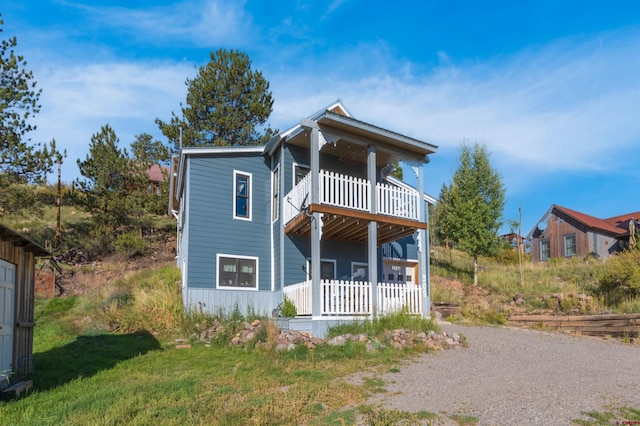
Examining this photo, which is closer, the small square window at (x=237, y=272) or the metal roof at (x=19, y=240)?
the metal roof at (x=19, y=240)

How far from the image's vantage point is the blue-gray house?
14016mm

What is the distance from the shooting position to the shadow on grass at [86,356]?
9.31 metres

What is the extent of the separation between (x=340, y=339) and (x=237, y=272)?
4.95 metres

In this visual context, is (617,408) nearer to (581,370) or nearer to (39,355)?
(581,370)

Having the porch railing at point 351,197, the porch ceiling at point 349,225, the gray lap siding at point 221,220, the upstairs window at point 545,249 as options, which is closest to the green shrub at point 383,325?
the porch ceiling at point 349,225

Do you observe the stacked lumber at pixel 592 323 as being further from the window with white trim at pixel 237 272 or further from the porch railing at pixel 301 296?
the window with white trim at pixel 237 272

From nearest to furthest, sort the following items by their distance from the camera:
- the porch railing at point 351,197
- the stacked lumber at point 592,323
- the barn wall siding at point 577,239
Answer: the porch railing at point 351,197
the stacked lumber at point 592,323
the barn wall siding at point 577,239

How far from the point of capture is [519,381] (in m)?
8.88

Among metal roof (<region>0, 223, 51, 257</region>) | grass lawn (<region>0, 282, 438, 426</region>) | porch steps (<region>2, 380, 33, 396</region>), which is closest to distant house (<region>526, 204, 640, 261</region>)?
grass lawn (<region>0, 282, 438, 426</region>)

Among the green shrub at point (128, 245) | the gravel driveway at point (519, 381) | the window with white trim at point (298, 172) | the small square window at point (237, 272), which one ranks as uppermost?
the window with white trim at point (298, 172)

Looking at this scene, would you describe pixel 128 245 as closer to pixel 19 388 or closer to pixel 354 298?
pixel 354 298

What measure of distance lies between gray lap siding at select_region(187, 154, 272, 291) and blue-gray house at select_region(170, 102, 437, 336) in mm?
32

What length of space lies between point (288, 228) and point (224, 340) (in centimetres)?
406

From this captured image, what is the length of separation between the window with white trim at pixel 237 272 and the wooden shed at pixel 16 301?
19.0 ft
